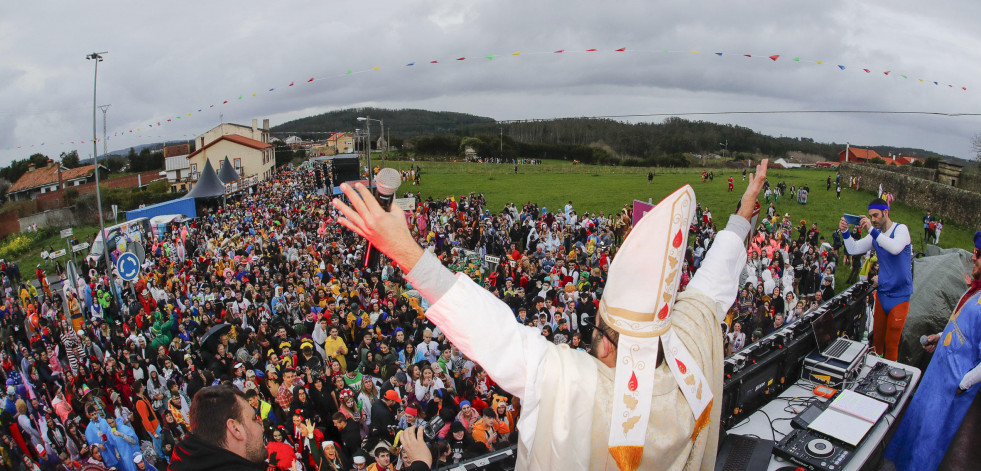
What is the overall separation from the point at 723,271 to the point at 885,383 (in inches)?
128

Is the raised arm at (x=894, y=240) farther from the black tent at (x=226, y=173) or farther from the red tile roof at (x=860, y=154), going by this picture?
the red tile roof at (x=860, y=154)

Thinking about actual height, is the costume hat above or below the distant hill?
below

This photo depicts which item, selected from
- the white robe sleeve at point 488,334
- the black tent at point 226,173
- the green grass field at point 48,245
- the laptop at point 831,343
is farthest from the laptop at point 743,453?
the black tent at point 226,173

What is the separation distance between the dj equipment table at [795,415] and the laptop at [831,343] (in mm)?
162

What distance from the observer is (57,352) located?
9.28 metres

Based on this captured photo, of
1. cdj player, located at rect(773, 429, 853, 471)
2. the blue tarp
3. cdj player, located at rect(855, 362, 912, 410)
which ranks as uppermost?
cdj player, located at rect(855, 362, 912, 410)

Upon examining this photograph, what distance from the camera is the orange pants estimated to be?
5078 millimetres

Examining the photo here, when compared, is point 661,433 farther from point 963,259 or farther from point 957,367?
point 963,259

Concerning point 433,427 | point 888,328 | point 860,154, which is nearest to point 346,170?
point 433,427

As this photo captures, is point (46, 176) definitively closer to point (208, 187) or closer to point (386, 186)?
point (208, 187)

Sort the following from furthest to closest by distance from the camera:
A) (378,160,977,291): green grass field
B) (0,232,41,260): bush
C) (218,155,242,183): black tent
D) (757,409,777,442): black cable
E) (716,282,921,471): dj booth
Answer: (0,232,41,260): bush → (218,155,242,183): black tent → (378,160,977,291): green grass field → (757,409,777,442): black cable → (716,282,921,471): dj booth

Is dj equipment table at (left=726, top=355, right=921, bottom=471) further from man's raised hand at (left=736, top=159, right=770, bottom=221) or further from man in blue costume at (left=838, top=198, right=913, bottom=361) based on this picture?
man's raised hand at (left=736, top=159, right=770, bottom=221)

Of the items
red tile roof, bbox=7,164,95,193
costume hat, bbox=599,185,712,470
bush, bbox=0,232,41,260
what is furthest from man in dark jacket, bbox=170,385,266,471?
red tile roof, bbox=7,164,95,193

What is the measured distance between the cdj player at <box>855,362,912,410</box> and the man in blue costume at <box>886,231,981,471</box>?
18 cm
